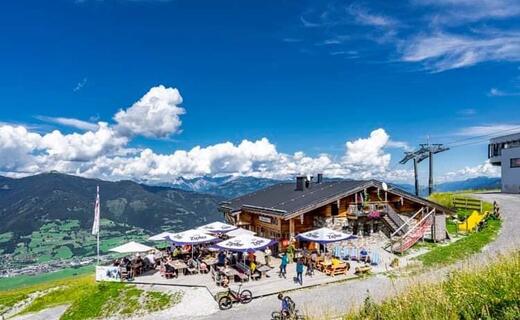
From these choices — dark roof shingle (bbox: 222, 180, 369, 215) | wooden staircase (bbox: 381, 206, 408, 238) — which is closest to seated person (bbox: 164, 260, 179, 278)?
dark roof shingle (bbox: 222, 180, 369, 215)

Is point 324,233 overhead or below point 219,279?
overhead

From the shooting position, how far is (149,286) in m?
22.4

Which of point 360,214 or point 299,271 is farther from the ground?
point 360,214

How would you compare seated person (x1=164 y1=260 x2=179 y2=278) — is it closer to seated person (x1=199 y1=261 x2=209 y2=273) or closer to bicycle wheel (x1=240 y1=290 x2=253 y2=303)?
seated person (x1=199 y1=261 x2=209 y2=273)

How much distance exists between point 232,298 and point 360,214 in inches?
529

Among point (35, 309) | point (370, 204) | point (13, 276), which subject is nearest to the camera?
point (35, 309)

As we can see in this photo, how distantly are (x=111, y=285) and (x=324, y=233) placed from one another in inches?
477

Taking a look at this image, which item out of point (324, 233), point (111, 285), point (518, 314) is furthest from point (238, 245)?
point (518, 314)

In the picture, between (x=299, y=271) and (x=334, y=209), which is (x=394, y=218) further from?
(x=299, y=271)

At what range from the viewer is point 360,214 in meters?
28.8

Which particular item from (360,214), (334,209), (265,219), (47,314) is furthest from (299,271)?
(47,314)

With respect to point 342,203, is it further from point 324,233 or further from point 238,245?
point 238,245

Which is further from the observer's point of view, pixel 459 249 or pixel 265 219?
pixel 265 219

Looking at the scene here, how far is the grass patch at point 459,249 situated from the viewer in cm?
2355
